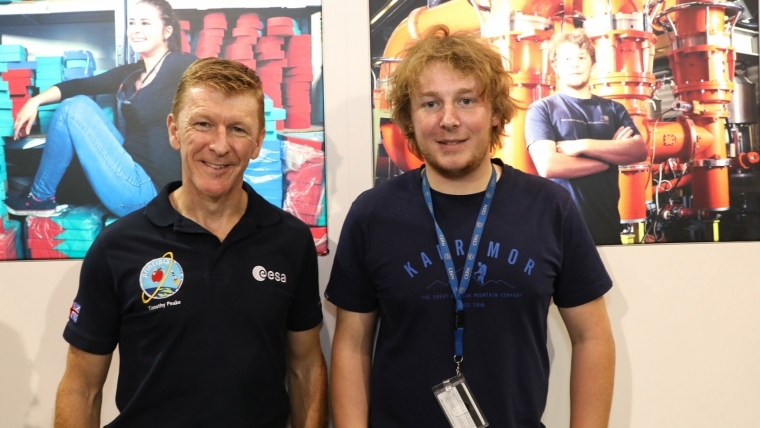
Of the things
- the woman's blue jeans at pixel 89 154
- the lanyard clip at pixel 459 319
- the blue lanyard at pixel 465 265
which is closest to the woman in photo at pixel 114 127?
the woman's blue jeans at pixel 89 154

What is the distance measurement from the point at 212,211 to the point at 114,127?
581mm

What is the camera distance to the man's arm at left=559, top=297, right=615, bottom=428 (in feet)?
5.15

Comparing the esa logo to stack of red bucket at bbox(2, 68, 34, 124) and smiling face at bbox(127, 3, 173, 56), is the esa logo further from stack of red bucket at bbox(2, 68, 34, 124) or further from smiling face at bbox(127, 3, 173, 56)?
stack of red bucket at bbox(2, 68, 34, 124)

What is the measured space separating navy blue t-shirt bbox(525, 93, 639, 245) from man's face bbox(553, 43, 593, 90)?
0.05 meters

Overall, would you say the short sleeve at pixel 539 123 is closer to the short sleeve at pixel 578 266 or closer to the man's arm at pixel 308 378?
the short sleeve at pixel 578 266

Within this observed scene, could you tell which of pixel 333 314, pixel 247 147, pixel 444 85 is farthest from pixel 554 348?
pixel 247 147

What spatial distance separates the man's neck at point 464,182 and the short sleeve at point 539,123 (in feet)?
1.31

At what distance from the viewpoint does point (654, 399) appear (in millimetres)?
1923

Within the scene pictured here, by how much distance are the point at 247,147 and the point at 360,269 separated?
1.45 ft

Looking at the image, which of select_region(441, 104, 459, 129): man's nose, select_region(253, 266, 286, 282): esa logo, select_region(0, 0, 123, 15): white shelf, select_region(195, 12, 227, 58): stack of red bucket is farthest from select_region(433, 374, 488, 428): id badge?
select_region(0, 0, 123, 15): white shelf

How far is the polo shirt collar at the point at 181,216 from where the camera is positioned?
4.99 ft

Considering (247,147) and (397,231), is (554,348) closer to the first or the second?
(397,231)

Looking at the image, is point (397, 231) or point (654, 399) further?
point (654, 399)

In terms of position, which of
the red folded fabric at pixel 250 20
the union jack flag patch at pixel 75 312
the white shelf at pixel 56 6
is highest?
the white shelf at pixel 56 6
